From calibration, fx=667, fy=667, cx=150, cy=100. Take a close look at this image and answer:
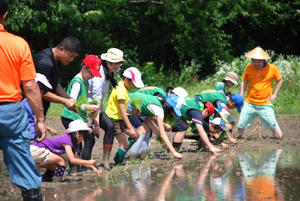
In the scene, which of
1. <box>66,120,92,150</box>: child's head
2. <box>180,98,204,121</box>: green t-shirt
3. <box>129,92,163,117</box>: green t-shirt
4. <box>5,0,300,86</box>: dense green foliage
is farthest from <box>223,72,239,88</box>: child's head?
<box>5,0,300,86</box>: dense green foliage

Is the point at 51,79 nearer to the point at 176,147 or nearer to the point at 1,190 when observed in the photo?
the point at 1,190

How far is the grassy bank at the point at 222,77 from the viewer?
1898 centimetres

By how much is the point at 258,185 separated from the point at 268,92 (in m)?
5.69

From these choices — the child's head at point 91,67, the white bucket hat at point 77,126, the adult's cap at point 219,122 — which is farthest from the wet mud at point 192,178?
the child's head at point 91,67

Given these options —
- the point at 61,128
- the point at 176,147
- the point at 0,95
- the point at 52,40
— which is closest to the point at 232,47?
the point at 52,40

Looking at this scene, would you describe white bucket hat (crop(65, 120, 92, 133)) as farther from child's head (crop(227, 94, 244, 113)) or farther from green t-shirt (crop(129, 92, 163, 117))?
child's head (crop(227, 94, 244, 113))

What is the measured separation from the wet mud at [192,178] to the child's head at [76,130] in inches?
20.4

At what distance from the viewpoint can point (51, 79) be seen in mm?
8320

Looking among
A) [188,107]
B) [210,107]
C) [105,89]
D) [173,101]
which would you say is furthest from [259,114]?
[105,89]

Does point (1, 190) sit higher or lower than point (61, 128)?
higher

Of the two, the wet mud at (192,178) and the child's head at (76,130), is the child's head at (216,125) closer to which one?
the wet mud at (192,178)

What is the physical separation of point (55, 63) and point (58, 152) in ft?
3.73

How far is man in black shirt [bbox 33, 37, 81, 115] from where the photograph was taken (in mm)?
8109

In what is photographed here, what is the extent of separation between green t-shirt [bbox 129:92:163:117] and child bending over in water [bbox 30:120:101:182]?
5.81 ft
